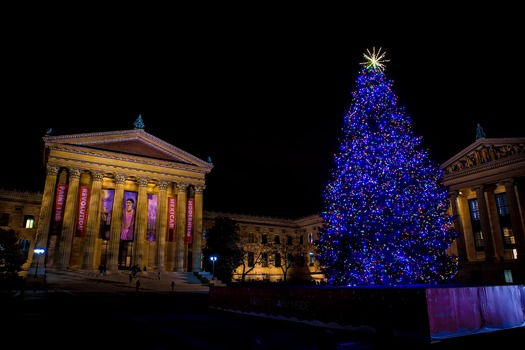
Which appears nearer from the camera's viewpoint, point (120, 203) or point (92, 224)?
point (92, 224)

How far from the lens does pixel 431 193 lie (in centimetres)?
1595

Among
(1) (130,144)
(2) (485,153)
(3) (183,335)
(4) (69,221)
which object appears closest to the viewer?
(3) (183,335)

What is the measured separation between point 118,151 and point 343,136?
113 ft

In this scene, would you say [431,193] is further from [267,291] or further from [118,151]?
[118,151]

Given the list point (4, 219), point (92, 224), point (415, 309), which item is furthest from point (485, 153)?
point (4, 219)

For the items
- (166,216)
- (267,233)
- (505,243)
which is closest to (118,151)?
(166,216)

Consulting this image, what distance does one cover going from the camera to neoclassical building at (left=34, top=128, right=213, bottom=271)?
128ft

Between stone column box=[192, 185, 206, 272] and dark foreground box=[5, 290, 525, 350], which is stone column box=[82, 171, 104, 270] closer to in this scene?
stone column box=[192, 185, 206, 272]

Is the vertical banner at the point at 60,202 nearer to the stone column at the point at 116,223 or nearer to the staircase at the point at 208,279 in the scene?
the stone column at the point at 116,223

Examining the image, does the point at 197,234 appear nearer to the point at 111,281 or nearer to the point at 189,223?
the point at 189,223

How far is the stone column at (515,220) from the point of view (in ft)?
119

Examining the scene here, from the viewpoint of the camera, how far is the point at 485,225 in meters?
40.5

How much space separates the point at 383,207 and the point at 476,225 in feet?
117

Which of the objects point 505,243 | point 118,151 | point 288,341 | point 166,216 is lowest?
point 288,341
